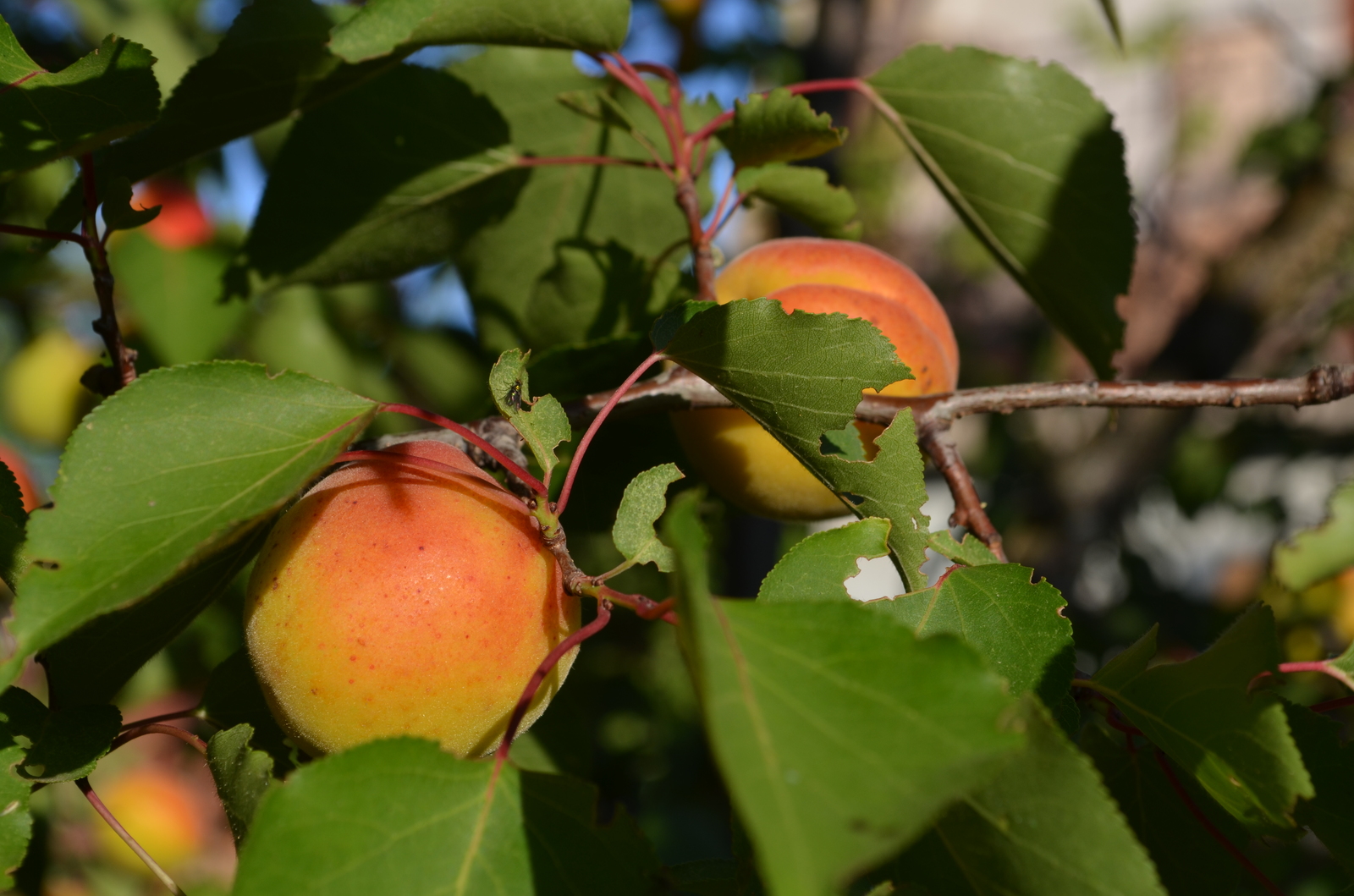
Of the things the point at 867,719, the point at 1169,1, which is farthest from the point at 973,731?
the point at 1169,1

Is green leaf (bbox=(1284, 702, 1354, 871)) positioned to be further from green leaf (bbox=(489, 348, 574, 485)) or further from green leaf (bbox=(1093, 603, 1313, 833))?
green leaf (bbox=(489, 348, 574, 485))

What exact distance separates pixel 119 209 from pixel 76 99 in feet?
0.31

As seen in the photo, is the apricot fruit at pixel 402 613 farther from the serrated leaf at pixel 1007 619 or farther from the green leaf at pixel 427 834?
the serrated leaf at pixel 1007 619

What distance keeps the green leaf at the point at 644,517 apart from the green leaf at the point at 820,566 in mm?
56

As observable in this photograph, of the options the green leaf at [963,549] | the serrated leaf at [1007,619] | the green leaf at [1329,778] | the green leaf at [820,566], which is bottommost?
the green leaf at [1329,778]

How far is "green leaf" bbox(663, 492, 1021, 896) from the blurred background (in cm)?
39

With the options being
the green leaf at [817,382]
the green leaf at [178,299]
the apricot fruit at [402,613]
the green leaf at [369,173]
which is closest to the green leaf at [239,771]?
the apricot fruit at [402,613]

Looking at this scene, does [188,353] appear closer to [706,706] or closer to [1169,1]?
[706,706]

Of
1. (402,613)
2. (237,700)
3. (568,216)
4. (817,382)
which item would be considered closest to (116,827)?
(237,700)

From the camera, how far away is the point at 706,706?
30 centimetres

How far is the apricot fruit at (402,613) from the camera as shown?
17.7 inches

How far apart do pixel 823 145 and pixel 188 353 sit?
0.65 metres

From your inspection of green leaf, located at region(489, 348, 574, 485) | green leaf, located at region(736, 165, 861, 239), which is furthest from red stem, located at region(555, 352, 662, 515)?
green leaf, located at region(736, 165, 861, 239)

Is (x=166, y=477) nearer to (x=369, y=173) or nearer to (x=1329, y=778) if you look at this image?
(x=369, y=173)
